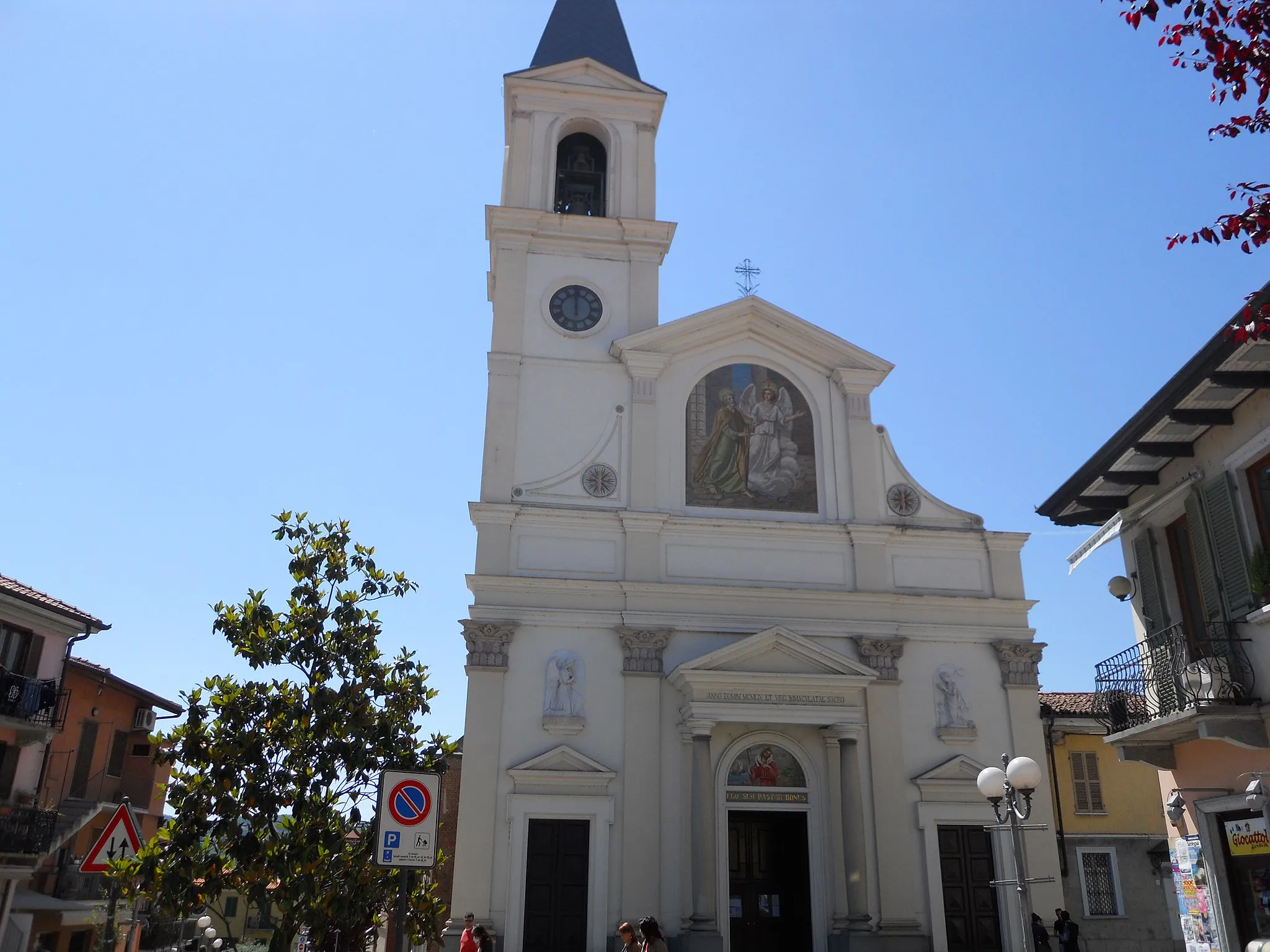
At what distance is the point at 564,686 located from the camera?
1845cm

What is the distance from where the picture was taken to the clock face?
22.0 metres

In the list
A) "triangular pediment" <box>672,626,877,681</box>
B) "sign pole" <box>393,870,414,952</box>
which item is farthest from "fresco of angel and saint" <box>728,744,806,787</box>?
"sign pole" <box>393,870,414,952</box>

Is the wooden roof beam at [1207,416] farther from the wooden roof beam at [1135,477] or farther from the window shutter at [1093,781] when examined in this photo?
the window shutter at [1093,781]

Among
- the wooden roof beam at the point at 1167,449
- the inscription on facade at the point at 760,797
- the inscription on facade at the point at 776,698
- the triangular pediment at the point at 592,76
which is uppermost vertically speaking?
the triangular pediment at the point at 592,76

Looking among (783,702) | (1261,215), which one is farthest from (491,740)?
(1261,215)

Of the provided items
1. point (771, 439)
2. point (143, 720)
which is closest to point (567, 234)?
point (771, 439)

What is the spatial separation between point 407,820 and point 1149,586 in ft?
32.3

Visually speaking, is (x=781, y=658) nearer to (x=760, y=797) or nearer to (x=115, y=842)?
(x=760, y=797)

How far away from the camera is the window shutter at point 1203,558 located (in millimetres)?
11453

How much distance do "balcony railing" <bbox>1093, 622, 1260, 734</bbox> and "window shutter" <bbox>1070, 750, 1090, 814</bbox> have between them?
12492 millimetres

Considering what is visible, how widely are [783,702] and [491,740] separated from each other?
5072mm

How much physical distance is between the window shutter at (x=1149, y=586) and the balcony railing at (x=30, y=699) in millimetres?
20806

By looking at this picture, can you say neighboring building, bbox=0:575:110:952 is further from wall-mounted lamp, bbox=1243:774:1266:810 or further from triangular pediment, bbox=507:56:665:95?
wall-mounted lamp, bbox=1243:774:1266:810

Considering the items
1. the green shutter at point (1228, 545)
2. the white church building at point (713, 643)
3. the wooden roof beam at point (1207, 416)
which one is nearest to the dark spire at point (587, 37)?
the white church building at point (713, 643)
